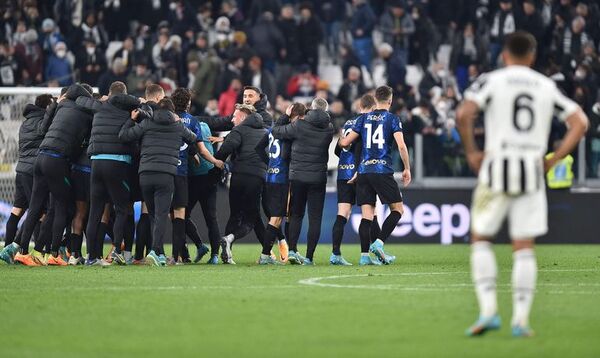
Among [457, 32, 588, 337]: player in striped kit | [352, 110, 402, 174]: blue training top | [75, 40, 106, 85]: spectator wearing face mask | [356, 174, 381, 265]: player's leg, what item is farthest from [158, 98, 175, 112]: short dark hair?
[75, 40, 106, 85]: spectator wearing face mask

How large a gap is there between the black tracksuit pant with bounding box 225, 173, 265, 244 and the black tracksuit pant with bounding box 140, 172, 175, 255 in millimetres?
1590

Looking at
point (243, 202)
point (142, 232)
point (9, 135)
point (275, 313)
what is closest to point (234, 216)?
point (243, 202)

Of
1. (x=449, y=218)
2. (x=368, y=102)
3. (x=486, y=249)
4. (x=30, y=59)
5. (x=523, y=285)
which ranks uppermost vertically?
(x=30, y=59)

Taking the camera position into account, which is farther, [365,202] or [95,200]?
[365,202]

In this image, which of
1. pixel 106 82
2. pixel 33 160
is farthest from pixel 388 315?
pixel 106 82

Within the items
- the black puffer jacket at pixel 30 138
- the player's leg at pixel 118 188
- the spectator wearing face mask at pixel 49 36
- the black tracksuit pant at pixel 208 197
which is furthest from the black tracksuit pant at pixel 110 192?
the spectator wearing face mask at pixel 49 36

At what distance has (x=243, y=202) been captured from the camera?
18.8 metres

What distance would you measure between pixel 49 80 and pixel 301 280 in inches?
633

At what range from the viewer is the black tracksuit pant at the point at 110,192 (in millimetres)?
17094

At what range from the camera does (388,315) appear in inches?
429

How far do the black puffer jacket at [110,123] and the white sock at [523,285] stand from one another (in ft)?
27.7

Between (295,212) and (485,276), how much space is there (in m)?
8.97

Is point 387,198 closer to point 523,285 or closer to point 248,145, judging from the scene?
point 248,145

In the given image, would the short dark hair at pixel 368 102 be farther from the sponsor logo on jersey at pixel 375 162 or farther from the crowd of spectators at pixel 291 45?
the crowd of spectators at pixel 291 45
